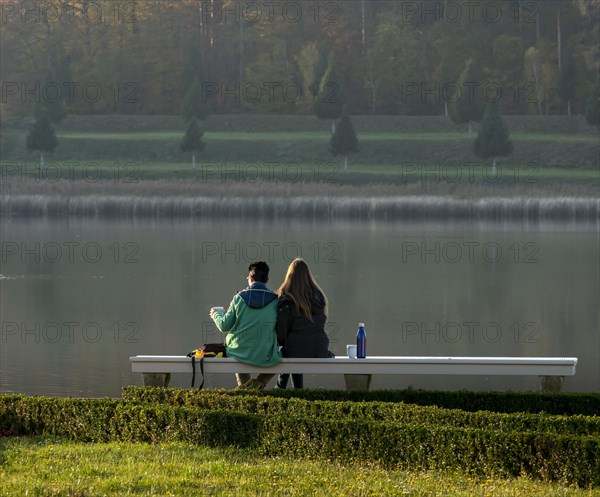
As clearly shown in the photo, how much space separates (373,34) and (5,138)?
25711 mm

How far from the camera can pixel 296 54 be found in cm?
8031

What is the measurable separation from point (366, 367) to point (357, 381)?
16cm

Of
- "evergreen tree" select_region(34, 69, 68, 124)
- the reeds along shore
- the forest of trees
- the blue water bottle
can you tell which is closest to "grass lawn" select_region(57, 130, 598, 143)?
"evergreen tree" select_region(34, 69, 68, 124)

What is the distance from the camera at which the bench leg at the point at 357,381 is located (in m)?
10.6

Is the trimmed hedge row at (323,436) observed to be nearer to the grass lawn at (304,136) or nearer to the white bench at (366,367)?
the white bench at (366,367)

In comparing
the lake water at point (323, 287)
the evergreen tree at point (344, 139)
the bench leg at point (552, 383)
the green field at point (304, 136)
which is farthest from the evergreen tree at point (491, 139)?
the bench leg at point (552, 383)

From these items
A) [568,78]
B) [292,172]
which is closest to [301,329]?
[292,172]

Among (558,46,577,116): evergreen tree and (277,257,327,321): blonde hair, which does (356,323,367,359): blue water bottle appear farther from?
(558,46,577,116): evergreen tree

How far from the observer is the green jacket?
34.2 ft

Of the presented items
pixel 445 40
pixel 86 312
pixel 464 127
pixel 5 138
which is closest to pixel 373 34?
pixel 445 40

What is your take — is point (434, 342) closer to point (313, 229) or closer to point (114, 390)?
point (114, 390)

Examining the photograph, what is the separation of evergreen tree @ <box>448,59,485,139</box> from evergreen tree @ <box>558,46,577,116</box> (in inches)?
175

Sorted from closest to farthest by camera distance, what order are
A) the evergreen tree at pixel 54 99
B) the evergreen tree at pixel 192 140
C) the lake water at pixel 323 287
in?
1. the lake water at pixel 323 287
2. the evergreen tree at pixel 192 140
3. the evergreen tree at pixel 54 99

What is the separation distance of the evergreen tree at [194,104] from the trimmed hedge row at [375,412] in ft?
195
